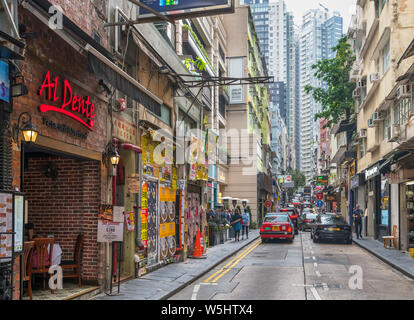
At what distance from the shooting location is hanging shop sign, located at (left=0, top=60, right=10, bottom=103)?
7.06 metres

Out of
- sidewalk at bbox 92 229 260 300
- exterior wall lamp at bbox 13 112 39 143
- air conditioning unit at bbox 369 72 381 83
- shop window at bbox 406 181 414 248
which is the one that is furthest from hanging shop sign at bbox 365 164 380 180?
exterior wall lamp at bbox 13 112 39 143

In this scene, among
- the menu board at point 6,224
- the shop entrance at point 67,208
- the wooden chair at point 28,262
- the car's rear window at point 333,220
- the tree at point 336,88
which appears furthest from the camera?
the tree at point 336,88

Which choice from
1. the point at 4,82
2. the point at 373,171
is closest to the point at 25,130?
the point at 4,82

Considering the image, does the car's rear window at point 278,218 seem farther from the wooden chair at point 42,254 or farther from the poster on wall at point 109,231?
the wooden chair at point 42,254

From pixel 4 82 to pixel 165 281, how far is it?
7228 millimetres

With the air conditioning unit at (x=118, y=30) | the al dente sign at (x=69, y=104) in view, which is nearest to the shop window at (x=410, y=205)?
the air conditioning unit at (x=118, y=30)

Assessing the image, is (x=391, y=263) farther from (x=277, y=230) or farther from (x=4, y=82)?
(x=4, y=82)

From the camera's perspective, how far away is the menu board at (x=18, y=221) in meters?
7.21

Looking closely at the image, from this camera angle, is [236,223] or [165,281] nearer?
[165,281]

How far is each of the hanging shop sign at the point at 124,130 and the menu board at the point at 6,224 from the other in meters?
5.13

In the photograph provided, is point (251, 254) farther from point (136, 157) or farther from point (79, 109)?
point (79, 109)

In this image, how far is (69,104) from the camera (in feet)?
31.0

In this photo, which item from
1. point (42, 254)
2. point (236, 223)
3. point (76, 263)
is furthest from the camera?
point (236, 223)
